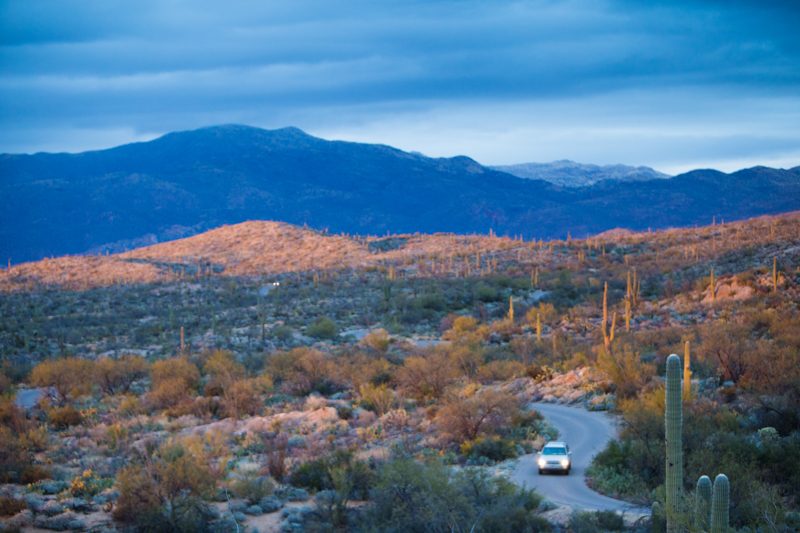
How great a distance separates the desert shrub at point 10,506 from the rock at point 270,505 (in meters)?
5.71

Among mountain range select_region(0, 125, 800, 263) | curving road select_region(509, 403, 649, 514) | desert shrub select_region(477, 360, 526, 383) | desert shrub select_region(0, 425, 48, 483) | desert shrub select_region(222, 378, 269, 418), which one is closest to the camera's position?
curving road select_region(509, 403, 649, 514)

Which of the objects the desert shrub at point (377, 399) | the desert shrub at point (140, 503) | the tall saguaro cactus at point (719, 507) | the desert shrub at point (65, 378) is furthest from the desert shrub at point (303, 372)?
the tall saguaro cactus at point (719, 507)

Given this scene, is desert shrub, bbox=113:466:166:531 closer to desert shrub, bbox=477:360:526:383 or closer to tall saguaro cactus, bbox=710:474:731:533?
tall saguaro cactus, bbox=710:474:731:533

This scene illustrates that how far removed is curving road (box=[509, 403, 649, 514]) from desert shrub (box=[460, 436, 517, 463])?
0.51 meters

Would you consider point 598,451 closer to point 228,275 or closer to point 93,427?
point 93,427

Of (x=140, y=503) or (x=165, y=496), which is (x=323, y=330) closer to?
(x=165, y=496)

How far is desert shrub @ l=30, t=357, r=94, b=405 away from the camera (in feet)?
129

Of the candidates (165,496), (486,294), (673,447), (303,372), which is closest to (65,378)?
(303,372)

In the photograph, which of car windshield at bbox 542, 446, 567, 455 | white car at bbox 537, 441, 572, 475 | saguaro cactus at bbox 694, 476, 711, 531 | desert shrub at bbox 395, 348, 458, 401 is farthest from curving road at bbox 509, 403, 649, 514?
saguaro cactus at bbox 694, 476, 711, 531

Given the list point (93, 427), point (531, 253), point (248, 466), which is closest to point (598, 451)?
point (248, 466)

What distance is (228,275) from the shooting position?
9694 cm

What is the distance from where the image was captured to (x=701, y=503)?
49.8 ft

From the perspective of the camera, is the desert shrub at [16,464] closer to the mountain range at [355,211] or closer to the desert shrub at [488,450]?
the desert shrub at [488,450]

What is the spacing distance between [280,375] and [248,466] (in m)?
16.0
